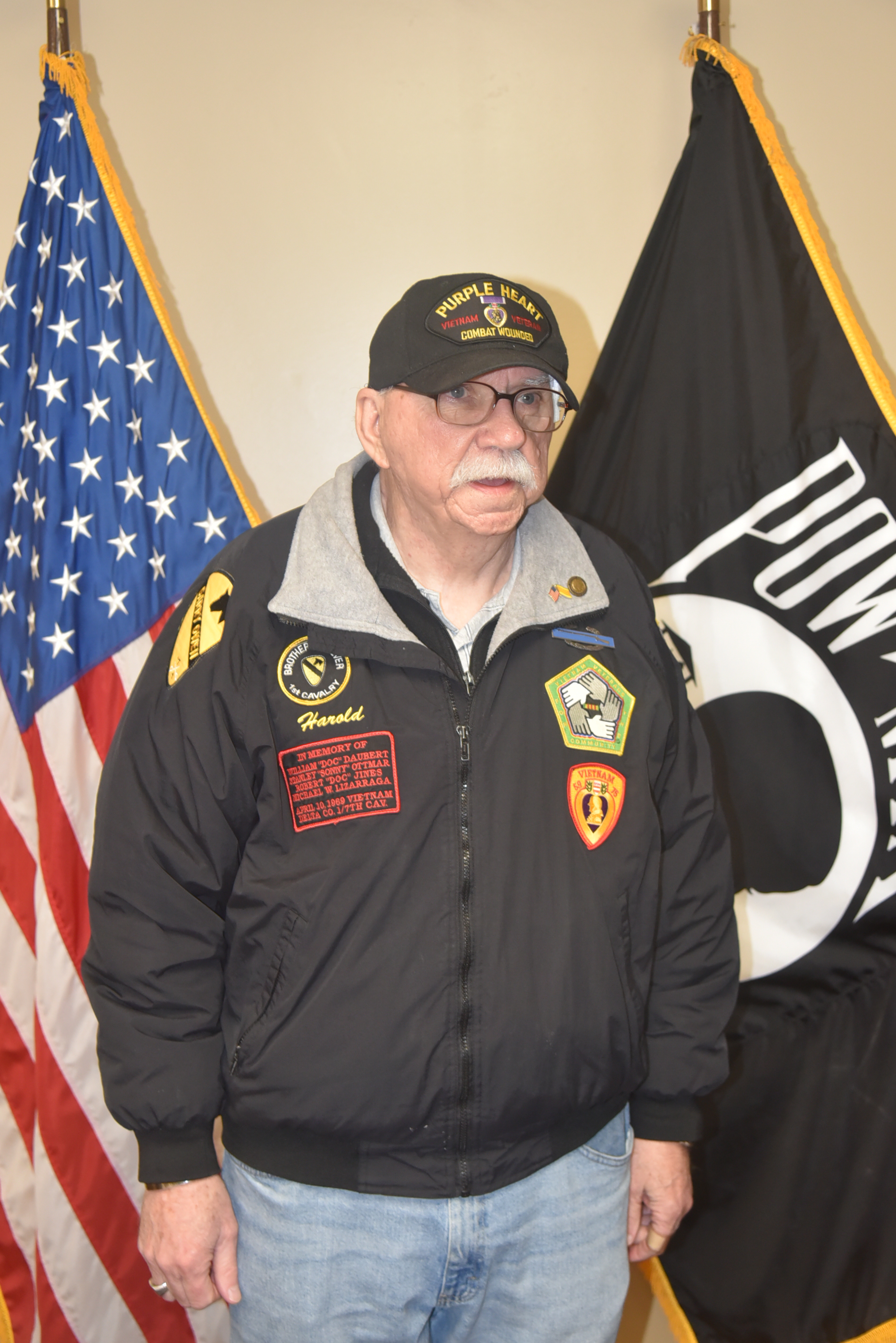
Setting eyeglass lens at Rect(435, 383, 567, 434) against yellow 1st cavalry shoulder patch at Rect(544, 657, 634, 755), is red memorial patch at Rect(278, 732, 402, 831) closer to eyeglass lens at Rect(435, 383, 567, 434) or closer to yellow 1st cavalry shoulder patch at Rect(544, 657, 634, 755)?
yellow 1st cavalry shoulder patch at Rect(544, 657, 634, 755)

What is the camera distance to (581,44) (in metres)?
1.93

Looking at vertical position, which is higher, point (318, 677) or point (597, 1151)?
point (318, 677)

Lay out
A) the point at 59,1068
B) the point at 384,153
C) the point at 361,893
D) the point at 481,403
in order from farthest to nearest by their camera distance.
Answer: the point at 384,153 → the point at 59,1068 → the point at 481,403 → the point at 361,893

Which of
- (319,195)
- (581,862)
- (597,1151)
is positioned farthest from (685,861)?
(319,195)

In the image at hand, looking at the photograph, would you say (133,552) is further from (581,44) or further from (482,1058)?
(581,44)

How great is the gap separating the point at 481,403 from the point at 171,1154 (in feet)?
3.15

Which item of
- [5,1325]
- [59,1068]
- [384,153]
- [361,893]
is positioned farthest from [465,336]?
[5,1325]

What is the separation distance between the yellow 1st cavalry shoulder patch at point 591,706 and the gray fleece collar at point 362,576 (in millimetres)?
72

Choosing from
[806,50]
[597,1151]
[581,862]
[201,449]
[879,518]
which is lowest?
[597,1151]

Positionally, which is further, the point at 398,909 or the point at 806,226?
the point at 806,226

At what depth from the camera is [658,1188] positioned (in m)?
1.31

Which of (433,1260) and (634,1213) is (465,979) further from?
(634,1213)

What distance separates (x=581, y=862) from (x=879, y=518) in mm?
952

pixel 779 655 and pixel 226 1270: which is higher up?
pixel 779 655
